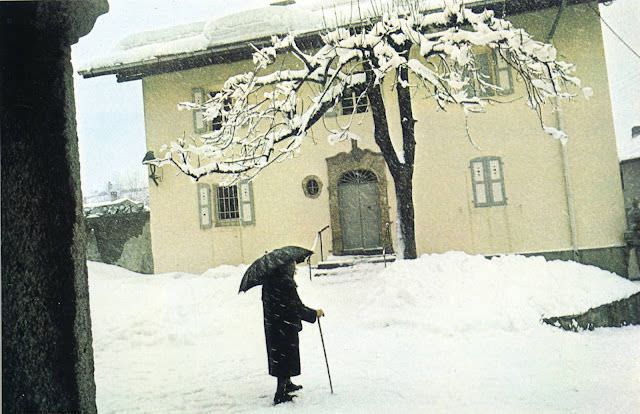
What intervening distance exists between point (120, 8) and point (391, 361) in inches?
153

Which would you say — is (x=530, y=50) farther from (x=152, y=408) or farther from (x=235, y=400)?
(x=152, y=408)

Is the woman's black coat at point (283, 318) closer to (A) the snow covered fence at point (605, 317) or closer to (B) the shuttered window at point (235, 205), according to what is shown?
(A) the snow covered fence at point (605, 317)

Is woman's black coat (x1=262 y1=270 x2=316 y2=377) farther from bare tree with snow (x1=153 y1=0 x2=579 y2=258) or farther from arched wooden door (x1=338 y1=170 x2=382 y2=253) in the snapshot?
arched wooden door (x1=338 y1=170 x2=382 y2=253)

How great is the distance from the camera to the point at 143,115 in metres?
7.22

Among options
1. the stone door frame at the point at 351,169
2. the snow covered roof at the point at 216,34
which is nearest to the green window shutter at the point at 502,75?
the snow covered roof at the point at 216,34

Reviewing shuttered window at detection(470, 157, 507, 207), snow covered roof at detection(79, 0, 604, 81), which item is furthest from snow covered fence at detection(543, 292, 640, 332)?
snow covered roof at detection(79, 0, 604, 81)

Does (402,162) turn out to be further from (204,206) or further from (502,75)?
(204,206)

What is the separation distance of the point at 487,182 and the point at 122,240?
256 inches

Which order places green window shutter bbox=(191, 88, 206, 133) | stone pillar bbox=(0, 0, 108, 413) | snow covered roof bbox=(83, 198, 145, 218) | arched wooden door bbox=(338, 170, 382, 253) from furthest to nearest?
green window shutter bbox=(191, 88, 206, 133)
arched wooden door bbox=(338, 170, 382, 253)
snow covered roof bbox=(83, 198, 145, 218)
stone pillar bbox=(0, 0, 108, 413)

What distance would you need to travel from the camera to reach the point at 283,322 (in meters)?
3.06

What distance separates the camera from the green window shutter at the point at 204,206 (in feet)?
23.9

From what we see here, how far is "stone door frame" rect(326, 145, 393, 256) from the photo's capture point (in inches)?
302

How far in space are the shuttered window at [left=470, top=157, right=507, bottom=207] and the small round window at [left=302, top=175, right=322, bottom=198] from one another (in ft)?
9.44

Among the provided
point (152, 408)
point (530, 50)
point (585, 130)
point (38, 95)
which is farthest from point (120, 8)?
point (585, 130)
